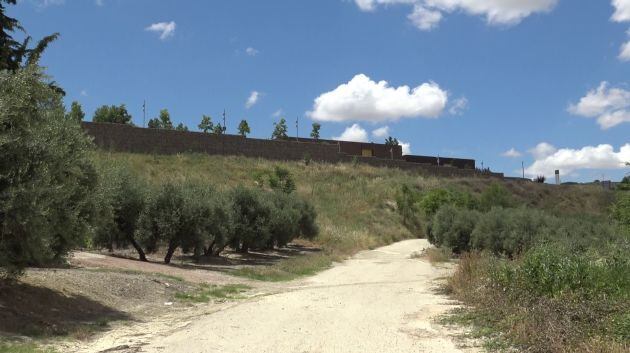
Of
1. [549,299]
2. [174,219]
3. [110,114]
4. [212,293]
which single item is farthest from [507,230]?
[110,114]

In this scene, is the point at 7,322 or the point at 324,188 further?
the point at 324,188

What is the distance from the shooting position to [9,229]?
36.2 feet

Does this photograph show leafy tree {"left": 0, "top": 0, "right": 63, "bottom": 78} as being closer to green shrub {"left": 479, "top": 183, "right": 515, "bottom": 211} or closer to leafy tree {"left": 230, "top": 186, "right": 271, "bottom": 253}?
leafy tree {"left": 230, "top": 186, "right": 271, "bottom": 253}

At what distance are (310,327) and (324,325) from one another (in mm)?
381

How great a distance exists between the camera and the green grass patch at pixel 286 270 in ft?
82.2

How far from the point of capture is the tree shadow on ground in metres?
10.7

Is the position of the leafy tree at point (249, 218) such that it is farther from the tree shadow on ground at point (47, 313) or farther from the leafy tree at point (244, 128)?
the leafy tree at point (244, 128)

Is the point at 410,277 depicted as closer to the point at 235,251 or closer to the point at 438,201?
the point at 235,251

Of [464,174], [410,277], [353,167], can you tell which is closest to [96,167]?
[410,277]

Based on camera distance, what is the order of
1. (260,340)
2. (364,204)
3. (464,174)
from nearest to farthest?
1. (260,340)
2. (364,204)
3. (464,174)

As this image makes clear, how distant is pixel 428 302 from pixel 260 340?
6894mm

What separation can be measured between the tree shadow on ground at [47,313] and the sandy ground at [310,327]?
2.98 feet

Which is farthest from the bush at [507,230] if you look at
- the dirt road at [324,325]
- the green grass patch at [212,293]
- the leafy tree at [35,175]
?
the leafy tree at [35,175]

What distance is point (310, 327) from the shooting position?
1178cm
